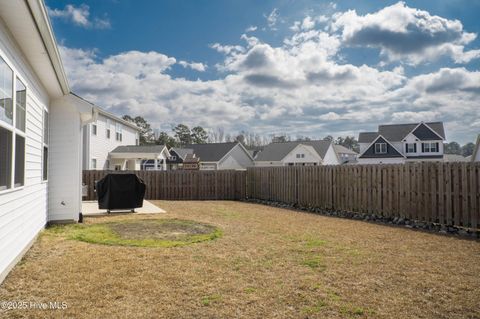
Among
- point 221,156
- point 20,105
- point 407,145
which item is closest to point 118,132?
point 221,156

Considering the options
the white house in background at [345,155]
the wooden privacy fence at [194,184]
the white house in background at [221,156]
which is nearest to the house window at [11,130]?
the wooden privacy fence at [194,184]

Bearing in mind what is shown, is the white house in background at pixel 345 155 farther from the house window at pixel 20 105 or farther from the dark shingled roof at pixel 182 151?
the house window at pixel 20 105

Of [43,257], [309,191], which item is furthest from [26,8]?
[309,191]

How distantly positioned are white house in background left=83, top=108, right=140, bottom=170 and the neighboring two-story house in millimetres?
29352

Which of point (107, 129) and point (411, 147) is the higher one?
point (107, 129)

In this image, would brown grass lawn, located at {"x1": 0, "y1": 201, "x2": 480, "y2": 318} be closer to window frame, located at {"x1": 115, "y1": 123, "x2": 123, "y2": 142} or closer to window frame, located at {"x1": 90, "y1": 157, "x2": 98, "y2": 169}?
window frame, located at {"x1": 90, "y1": 157, "x2": 98, "y2": 169}

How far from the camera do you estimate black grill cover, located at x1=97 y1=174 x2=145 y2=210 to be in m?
11.4

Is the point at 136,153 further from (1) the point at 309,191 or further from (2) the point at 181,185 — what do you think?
(1) the point at 309,191

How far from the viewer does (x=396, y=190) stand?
1016 centimetres

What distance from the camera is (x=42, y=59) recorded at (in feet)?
19.0

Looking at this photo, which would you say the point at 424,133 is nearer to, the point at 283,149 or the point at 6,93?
the point at 283,149

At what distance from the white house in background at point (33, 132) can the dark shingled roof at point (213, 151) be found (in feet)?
110

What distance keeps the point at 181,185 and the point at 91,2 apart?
10810 millimetres

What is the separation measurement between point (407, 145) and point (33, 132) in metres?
43.9
